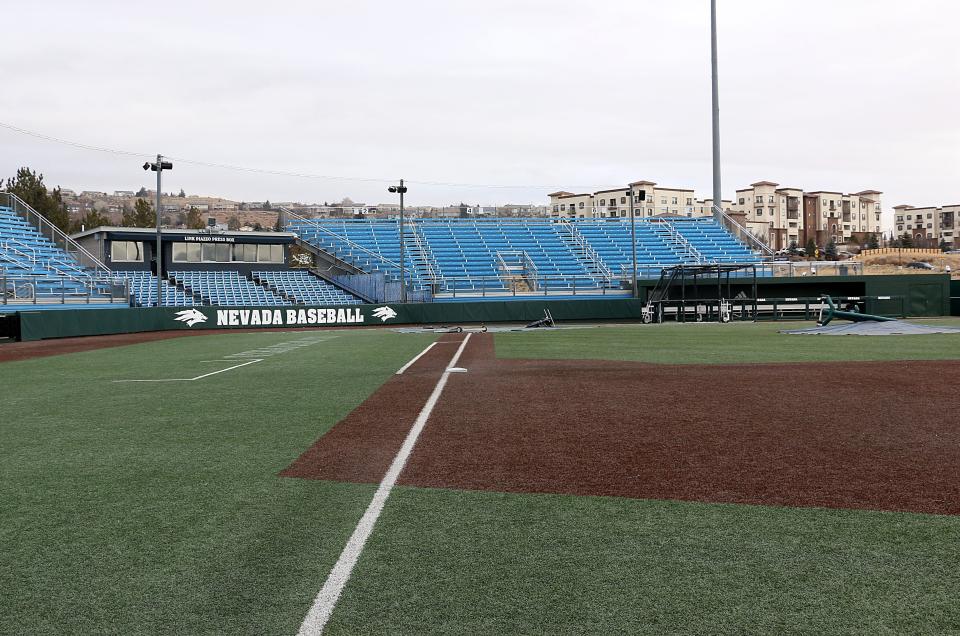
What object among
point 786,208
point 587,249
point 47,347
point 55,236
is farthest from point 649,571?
point 786,208

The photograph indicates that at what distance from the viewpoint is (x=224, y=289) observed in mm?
50844

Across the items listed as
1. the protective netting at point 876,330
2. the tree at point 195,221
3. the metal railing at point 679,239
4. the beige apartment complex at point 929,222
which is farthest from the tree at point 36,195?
the beige apartment complex at point 929,222

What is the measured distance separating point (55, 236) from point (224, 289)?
10373 millimetres

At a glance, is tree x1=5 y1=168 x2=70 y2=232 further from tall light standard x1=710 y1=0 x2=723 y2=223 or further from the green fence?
tall light standard x1=710 y1=0 x2=723 y2=223

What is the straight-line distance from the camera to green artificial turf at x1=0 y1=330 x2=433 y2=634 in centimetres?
382

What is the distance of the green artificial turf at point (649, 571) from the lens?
11.7ft

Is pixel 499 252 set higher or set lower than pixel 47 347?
higher

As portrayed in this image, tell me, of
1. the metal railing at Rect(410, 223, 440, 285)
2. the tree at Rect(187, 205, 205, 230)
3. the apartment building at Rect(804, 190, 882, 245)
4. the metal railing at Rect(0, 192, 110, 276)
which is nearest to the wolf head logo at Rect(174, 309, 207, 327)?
the metal railing at Rect(0, 192, 110, 276)

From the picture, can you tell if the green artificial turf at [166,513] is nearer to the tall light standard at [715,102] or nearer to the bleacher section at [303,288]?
the bleacher section at [303,288]

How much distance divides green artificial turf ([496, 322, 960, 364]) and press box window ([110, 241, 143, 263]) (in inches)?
1485

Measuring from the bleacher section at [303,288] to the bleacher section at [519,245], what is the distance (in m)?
2.86

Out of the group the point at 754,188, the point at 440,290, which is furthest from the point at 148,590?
the point at 754,188

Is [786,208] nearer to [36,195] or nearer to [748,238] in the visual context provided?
[748,238]

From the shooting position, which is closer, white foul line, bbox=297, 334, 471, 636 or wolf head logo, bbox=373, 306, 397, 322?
white foul line, bbox=297, 334, 471, 636
